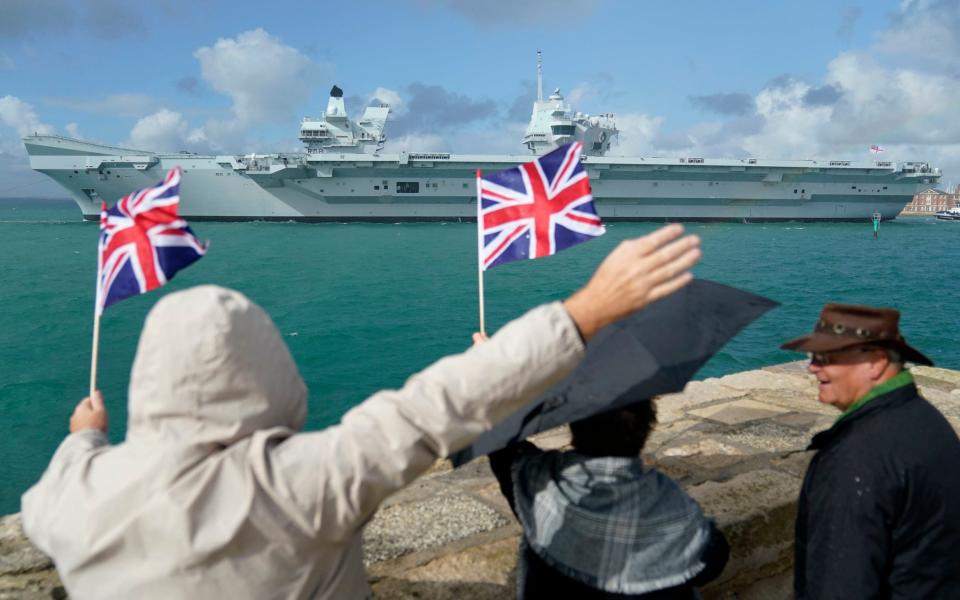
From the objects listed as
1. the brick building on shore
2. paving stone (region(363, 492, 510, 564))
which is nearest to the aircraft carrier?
paving stone (region(363, 492, 510, 564))

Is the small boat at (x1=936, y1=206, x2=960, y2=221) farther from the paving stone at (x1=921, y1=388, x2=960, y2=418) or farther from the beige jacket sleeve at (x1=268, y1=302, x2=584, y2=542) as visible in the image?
the beige jacket sleeve at (x1=268, y1=302, x2=584, y2=542)

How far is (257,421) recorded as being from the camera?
840 mm

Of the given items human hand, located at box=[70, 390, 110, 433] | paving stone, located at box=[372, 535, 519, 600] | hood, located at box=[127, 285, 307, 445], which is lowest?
paving stone, located at box=[372, 535, 519, 600]

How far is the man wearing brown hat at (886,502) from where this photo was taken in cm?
131

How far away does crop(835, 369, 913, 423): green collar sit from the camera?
4.66 ft

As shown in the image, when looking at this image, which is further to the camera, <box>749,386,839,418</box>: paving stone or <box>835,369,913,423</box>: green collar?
<box>749,386,839,418</box>: paving stone

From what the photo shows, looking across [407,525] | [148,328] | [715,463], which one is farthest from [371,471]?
[715,463]

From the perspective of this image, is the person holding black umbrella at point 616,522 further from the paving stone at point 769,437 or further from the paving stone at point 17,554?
the paving stone at point 769,437

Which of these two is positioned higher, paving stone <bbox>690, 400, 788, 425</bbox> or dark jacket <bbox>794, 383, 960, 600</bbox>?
dark jacket <bbox>794, 383, 960, 600</bbox>

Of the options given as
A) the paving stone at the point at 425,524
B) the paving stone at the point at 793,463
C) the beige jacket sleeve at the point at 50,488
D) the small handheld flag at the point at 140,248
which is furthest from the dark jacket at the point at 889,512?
the small handheld flag at the point at 140,248

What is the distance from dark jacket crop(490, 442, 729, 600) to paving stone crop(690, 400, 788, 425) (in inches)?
81.9

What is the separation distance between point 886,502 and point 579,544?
62 centimetres

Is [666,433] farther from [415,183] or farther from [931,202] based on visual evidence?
[931,202]

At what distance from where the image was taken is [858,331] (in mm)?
1451
